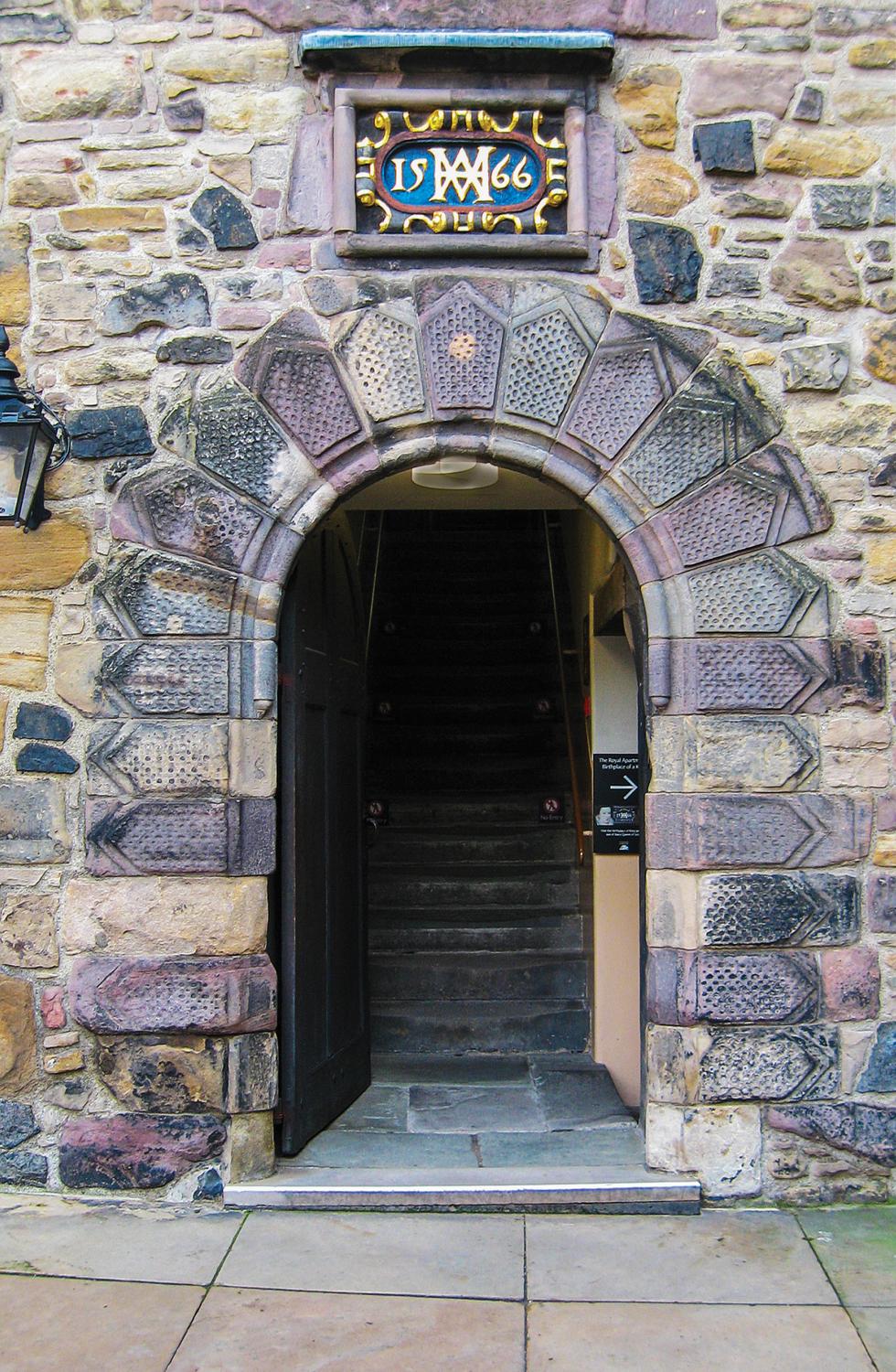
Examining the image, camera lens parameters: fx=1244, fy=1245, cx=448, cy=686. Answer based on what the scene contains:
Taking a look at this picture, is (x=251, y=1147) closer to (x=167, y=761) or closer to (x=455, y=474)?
(x=167, y=761)

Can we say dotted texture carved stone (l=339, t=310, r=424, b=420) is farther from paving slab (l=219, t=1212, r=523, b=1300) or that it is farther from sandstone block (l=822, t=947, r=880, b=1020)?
paving slab (l=219, t=1212, r=523, b=1300)

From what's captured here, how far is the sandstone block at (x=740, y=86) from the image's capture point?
3.95 m

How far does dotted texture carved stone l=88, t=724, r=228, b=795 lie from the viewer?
387 cm

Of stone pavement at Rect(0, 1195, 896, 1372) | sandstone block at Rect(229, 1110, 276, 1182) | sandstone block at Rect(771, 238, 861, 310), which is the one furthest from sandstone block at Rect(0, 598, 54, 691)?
sandstone block at Rect(771, 238, 861, 310)

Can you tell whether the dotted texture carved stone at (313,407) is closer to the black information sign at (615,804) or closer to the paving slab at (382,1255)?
the black information sign at (615,804)

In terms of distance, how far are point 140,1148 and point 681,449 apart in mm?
2744

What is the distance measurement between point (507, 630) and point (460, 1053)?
358 cm

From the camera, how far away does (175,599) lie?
3.90m

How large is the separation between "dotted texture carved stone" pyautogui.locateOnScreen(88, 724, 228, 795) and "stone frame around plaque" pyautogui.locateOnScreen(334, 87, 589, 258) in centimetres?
160

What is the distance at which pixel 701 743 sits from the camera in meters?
3.88

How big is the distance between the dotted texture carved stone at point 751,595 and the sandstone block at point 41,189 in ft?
7.62

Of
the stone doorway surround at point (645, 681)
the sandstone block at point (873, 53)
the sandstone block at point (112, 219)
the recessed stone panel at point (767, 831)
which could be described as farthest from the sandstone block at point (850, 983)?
the sandstone block at point (112, 219)

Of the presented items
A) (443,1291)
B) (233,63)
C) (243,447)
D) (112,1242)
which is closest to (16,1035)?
(112,1242)

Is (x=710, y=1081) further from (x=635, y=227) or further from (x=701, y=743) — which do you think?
(x=635, y=227)
